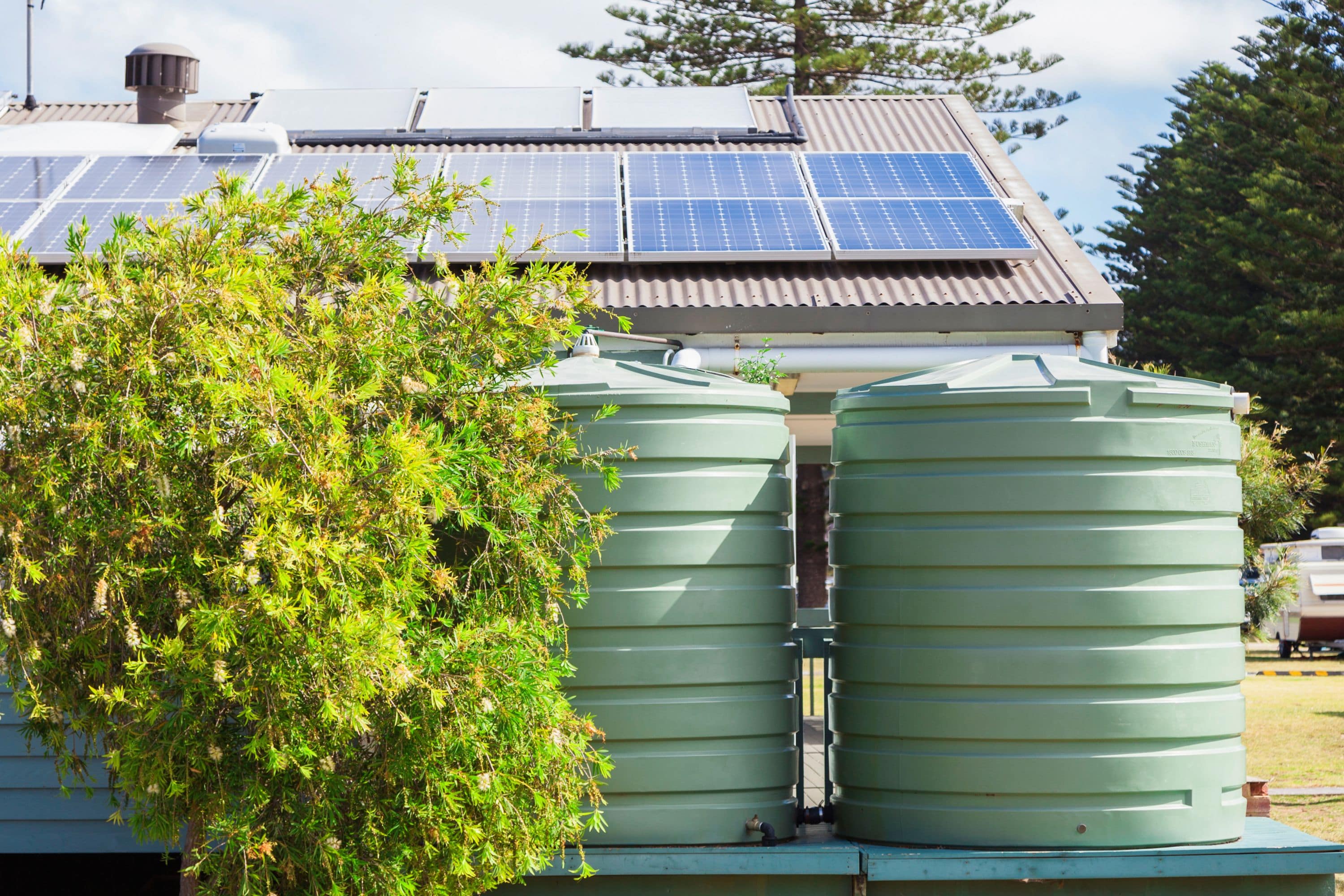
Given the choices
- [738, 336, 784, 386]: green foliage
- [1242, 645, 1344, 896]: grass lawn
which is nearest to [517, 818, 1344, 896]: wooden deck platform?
[738, 336, 784, 386]: green foliage

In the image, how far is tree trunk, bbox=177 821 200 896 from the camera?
160 inches

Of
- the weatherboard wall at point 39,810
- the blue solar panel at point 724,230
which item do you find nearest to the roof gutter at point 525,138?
the blue solar panel at point 724,230

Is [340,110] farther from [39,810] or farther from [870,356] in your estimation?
[39,810]

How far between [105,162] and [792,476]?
7684 mm

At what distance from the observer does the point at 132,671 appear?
3.60 m

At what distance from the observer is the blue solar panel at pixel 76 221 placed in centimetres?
850

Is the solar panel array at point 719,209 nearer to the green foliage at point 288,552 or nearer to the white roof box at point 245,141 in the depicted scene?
the white roof box at point 245,141

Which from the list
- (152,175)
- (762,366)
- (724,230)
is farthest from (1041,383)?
(152,175)

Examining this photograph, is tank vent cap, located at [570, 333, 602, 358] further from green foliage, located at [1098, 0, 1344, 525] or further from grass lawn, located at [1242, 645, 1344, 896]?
green foliage, located at [1098, 0, 1344, 525]

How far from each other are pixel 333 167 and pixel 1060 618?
7.67 m

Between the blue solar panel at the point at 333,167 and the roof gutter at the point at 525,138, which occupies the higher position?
the roof gutter at the point at 525,138

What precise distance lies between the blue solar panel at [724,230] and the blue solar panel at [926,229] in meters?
0.21

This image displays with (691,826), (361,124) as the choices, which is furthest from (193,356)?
(361,124)

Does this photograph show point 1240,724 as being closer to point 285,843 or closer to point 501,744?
point 501,744
